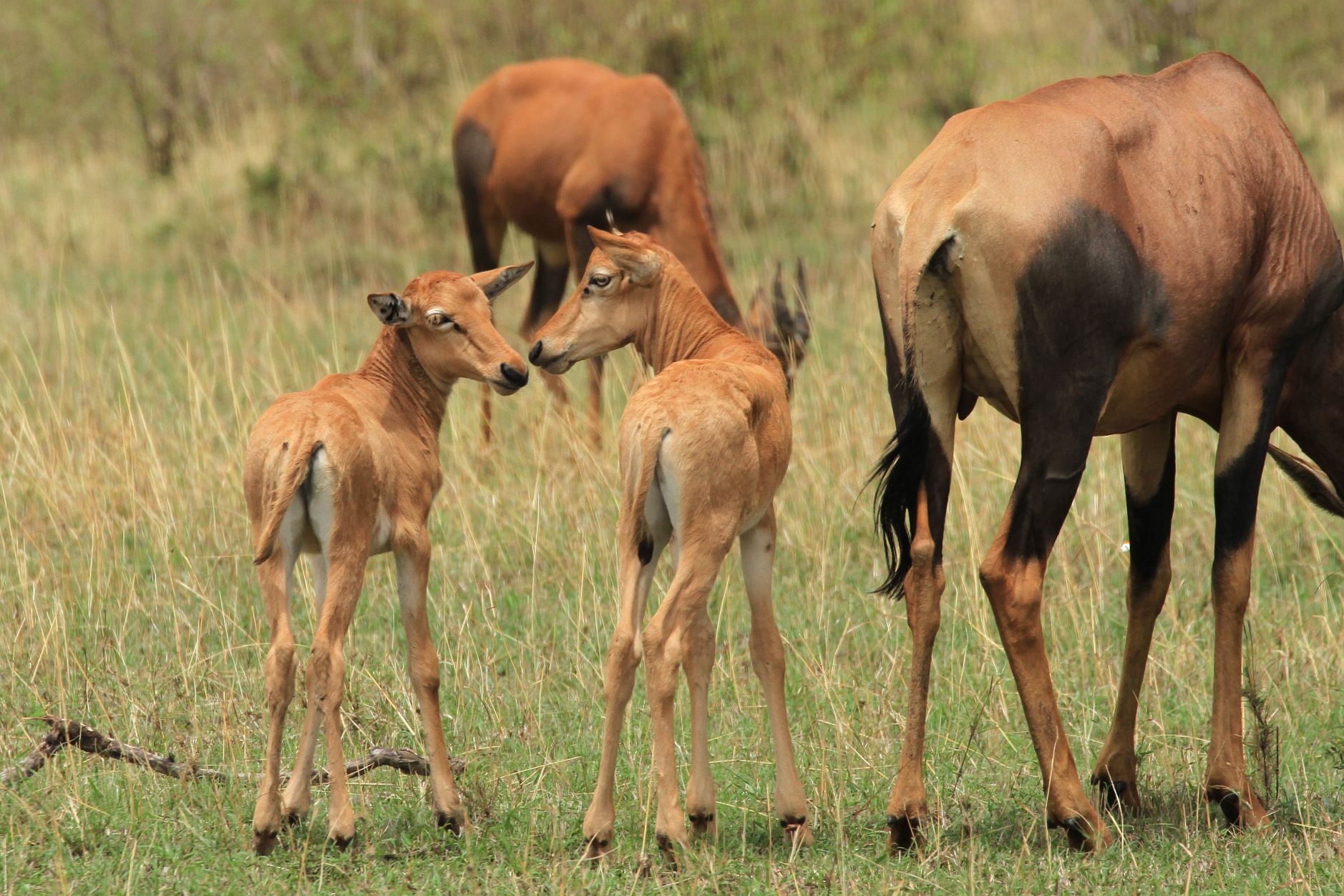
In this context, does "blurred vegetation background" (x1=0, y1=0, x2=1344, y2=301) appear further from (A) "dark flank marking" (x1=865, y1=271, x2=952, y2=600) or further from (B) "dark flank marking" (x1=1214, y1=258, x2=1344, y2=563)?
(A) "dark flank marking" (x1=865, y1=271, x2=952, y2=600)

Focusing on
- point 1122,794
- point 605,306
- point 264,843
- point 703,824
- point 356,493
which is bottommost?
point 1122,794

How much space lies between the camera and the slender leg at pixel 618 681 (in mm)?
4184

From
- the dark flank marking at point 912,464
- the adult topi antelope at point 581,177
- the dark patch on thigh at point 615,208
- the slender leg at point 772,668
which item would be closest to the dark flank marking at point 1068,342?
the dark flank marking at point 912,464

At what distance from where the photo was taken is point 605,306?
198 inches

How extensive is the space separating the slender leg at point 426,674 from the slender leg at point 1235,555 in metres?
2.34

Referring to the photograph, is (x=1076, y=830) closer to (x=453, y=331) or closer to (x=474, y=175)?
(x=453, y=331)

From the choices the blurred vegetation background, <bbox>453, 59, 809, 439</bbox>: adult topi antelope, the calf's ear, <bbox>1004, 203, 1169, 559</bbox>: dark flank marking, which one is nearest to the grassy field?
<bbox>453, 59, 809, 439</bbox>: adult topi antelope

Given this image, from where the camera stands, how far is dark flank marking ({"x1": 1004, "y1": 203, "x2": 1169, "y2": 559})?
170 inches

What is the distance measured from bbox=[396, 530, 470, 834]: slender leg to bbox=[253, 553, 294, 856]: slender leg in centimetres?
39

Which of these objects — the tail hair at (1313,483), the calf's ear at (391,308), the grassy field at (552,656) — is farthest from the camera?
the tail hair at (1313,483)

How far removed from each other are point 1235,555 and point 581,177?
20.9 feet

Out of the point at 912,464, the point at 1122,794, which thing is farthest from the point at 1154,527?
the point at 912,464

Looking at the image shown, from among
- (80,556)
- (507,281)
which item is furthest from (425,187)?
(507,281)

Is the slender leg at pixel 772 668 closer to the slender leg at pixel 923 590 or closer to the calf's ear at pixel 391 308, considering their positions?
Answer: the slender leg at pixel 923 590
